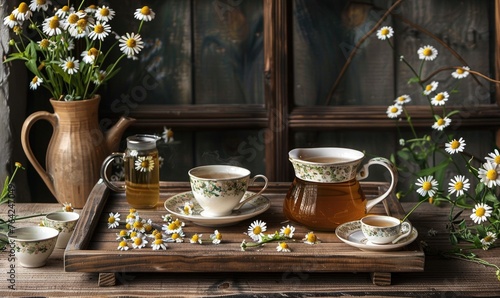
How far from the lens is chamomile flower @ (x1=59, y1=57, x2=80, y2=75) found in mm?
1795

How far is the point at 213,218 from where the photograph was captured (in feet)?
5.13

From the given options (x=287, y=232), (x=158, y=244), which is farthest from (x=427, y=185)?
(x=158, y=244)

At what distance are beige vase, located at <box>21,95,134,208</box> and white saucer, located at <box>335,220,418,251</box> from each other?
64 cm

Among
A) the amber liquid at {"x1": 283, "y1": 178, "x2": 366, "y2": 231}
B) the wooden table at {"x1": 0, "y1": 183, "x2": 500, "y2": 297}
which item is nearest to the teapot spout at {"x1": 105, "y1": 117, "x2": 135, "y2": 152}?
the wooden table at {"x1": 0, "y1": 183, "x2": 500, "y2": 297}

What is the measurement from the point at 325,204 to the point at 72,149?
640 millimetres

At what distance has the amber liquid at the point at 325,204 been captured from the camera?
154 cm

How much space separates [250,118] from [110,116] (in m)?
0.36

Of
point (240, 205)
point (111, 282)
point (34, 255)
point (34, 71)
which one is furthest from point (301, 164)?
point (34, 71)

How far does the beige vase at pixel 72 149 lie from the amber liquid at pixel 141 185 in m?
0.18

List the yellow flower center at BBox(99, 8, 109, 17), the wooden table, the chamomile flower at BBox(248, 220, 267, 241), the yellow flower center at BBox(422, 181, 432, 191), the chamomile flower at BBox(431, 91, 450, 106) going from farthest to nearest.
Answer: the chamomile flower at BBox(431, 91, 450, 106) < the yellow flower center at BBox(99, 8, 109, 17) < the yellow flower center at BBox(422, 181, 432, 191) < the chamomile flower at BBox(248, 220, 267, 241) < the wooden table

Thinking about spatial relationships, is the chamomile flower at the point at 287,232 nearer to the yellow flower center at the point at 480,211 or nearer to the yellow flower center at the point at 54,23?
the yellow flower center at the point at 480,211

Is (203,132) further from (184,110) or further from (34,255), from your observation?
(34,255)

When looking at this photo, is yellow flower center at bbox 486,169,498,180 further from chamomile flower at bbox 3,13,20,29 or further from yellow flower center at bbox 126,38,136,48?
chamomile flower at bbox 3,13,20,29

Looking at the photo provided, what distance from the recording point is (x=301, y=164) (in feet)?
5.05
